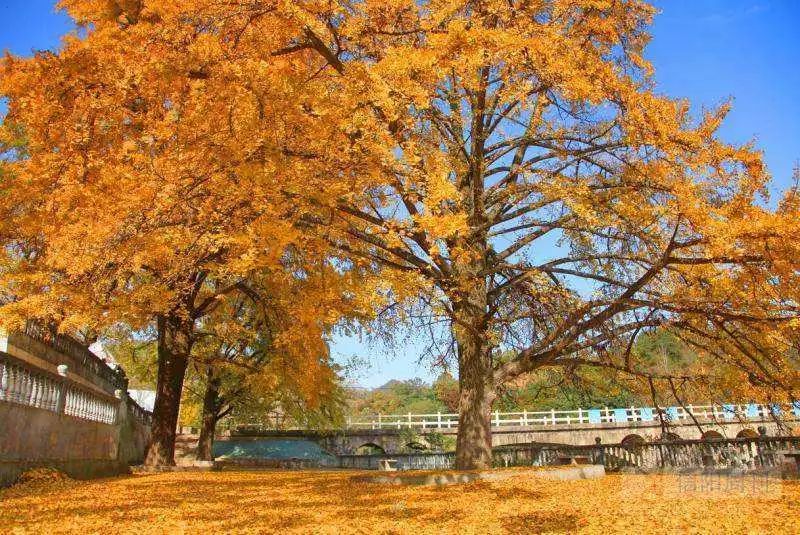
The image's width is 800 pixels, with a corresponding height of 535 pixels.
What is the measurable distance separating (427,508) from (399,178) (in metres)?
5.08

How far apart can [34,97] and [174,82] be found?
94.5 inches

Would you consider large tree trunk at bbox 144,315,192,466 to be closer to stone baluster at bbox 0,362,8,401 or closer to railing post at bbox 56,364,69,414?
railing post at bbox 56,364,69,414

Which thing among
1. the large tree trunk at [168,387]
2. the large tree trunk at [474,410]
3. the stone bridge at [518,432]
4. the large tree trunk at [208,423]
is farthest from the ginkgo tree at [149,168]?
the stone bridge at [518,432]

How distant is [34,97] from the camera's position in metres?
9.80

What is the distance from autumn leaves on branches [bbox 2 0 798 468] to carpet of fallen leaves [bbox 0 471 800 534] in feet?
8.93

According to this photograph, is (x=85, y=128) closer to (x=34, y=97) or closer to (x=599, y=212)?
(x=34, y=97)

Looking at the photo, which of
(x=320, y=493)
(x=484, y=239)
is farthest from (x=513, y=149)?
(x=320, y=493)

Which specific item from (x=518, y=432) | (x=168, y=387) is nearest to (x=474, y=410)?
(x=168, y=387)

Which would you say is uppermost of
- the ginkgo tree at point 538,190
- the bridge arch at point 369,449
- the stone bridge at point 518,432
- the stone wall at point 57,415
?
the ginkgo tree at point 538,190

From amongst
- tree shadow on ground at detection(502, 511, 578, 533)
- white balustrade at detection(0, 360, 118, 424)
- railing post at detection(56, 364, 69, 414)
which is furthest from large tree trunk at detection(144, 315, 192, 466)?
tree shadow on ground at detection(502, 511, 578, 533)

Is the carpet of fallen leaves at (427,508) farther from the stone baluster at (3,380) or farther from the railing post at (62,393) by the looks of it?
the railing post at (62,393)

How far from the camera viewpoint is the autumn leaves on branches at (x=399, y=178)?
27.2ft

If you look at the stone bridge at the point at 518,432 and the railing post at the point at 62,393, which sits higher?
the railing post at the point at 62,393

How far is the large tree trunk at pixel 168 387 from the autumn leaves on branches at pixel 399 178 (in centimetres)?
358
